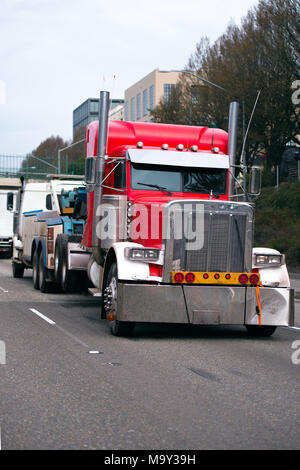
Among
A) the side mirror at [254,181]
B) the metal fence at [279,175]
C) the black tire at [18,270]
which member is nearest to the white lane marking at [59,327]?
the side mirror at [254,181]

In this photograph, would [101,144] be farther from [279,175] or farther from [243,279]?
[279,175]

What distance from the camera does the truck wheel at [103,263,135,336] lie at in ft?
37.4

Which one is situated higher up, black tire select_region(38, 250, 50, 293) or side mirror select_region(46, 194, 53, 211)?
side mirror select_region(46, 194, 53, 211)

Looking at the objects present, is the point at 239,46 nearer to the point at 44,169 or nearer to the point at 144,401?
the point at 44,169

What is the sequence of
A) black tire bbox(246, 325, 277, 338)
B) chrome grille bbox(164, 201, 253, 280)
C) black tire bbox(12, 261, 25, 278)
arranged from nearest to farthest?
chrome grille bbox(164, 201, 253, 280), black tire bbox(246, 325, 277, 338), black tire bbox(12, 261, 25, 278)

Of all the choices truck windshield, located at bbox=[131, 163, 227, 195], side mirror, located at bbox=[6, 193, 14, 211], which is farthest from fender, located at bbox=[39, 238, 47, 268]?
side mirror, located at bbox=[6, 193, 14, 211]

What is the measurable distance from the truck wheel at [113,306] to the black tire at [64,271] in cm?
451

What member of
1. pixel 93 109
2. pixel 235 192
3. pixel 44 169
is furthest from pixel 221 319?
pixel 93 109

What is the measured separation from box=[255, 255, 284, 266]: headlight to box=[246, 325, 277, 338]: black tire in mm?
1023

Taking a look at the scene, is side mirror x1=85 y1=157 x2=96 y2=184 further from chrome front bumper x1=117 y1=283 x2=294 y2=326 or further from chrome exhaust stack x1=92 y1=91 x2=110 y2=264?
chrome front bumper x1=117 y1=283 x2=294 y2=326

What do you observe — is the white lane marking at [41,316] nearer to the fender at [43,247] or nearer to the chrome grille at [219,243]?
the chrome grille at [219,243]

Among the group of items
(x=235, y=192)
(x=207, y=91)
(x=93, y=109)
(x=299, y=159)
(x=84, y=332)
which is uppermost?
(x=93, y=109)
